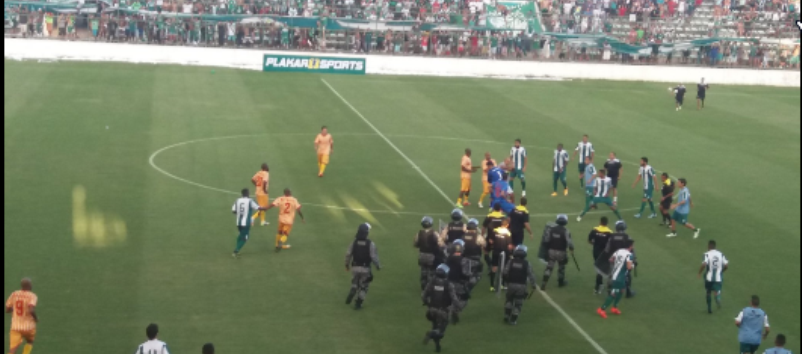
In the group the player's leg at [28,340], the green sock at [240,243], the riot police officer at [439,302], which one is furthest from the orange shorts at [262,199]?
the player's leg at [28,340]

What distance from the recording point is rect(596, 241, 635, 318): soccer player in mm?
20375

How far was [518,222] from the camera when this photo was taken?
23094 millimetres

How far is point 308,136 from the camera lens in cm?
3938

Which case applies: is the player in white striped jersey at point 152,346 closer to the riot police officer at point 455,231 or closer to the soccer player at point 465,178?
the riot police officer at point 455,231

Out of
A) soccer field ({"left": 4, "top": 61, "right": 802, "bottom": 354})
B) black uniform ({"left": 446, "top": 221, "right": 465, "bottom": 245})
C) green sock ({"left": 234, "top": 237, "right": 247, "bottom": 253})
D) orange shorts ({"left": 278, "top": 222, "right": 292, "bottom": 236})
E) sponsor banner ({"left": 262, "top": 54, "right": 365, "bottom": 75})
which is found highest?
black uniform ({"left": 446, "top": 221, "right": 465, "bottom": 245})

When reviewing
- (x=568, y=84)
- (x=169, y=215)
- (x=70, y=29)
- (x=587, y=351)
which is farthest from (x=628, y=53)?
(x=587, y=351)

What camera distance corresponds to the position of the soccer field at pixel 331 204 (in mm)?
19469

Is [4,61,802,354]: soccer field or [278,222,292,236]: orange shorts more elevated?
[278,222,292,236]: orange shorts

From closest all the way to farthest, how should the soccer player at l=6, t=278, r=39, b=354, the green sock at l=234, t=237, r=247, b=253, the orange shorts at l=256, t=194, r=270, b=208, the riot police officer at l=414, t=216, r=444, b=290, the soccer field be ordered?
the soccer player at l=6, t=278, r=39, b=354 → the soccer field → the riot police officer at l=414, t=216, r=444, b=290 → the green sock at l=234, t=237, r=247, b=253 → the orange shorts at l=256, t=194, r=270, b=208

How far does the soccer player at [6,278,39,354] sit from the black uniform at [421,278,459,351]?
6194mm

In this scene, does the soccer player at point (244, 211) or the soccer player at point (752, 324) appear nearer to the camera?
the soccer player at point (752, 324)

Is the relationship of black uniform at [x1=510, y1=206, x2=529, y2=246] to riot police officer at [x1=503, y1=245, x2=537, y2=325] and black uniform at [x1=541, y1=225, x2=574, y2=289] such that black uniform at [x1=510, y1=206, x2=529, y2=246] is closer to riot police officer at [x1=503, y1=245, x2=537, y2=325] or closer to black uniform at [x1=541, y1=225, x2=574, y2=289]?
black uniform at [x1=541, y1=225, x2=574, y2=289]

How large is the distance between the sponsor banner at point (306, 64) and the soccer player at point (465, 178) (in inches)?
1170

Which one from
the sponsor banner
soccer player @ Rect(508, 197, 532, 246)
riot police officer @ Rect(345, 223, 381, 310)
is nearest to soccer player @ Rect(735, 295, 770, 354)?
soccer player @ Rect(508, 197, 532, 246)
